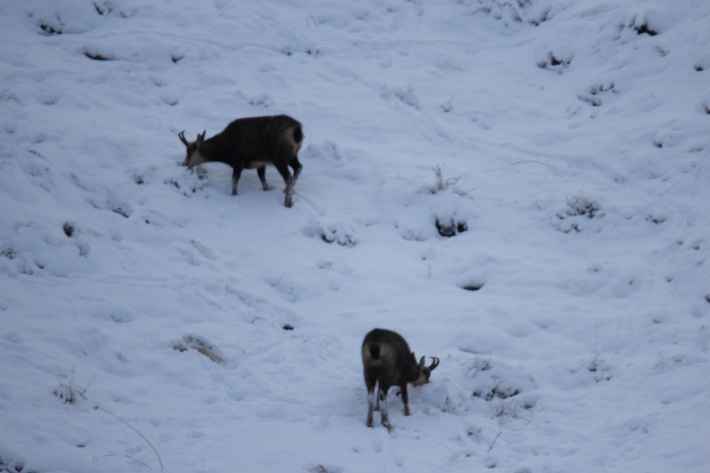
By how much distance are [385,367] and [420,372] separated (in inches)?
30.2

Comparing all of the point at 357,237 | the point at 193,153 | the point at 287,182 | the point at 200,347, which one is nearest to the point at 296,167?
the point at 287,182

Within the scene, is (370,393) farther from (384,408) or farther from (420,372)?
(420,372)

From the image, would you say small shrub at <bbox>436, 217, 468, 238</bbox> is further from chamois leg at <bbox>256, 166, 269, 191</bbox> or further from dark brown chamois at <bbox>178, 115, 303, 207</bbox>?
chamois leg at <bbox>256, 166, 269, 191</bbox>

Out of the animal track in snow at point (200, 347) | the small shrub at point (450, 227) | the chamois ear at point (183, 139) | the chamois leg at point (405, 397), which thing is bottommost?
the small shrub at point (450, 227)

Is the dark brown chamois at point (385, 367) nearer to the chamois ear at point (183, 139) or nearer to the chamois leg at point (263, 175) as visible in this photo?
the chamois leg at point (263, 175)

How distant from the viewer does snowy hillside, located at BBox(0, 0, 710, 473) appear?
729 centimetres

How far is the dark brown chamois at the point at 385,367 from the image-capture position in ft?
24.6

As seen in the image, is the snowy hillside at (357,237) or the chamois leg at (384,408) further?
the chamois leg at (384,408)

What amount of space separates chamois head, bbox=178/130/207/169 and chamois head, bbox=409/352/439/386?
599 centimetres

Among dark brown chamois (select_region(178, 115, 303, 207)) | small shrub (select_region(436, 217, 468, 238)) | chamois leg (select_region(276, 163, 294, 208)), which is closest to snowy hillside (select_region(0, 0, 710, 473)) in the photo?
small shrub (select_region(436, 217, 468, 238))

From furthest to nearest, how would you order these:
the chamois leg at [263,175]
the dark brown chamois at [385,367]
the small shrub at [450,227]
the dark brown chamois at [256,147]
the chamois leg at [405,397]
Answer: the chamois leg at [263,175] < the dark brown chamois at [256,147] < the small shrub at [450,227] < the chamois leg at [405,397] < the dark brown chamois at [385,367]

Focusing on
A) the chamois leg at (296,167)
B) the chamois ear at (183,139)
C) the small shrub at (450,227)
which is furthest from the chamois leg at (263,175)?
the small shrub at (450,227)

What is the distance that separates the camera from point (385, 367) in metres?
7.52

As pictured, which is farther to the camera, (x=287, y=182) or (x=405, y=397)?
(x=287, y=182)
